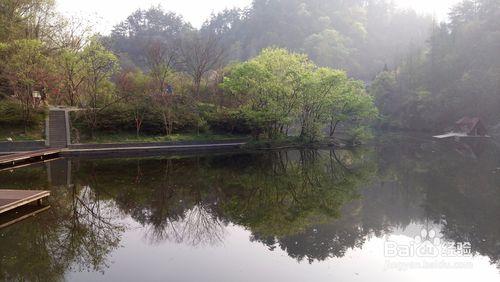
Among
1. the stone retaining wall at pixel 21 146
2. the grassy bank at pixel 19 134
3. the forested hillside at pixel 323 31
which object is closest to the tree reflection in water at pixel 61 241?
the stone retaining wall at pixel 21 146

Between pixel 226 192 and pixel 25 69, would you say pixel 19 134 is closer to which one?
pixel 25 69

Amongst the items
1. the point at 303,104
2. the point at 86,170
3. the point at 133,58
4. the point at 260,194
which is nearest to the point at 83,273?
the point at 260,194

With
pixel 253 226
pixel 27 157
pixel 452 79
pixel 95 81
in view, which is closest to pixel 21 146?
pixel 27 157

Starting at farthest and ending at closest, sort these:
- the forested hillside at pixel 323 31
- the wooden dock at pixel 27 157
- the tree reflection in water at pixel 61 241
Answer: the forested hillside at pixel 323 31 → the wooden dock at pixel 27 157 → the tree reflection in water at pixel 61 241

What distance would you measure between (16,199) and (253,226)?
648 cm

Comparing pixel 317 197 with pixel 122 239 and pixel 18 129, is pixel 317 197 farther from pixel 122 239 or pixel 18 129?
pixel 18 129

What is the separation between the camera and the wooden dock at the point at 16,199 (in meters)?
10.3

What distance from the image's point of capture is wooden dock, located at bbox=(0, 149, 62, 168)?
17.9 m

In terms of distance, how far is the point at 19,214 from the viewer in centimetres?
1076

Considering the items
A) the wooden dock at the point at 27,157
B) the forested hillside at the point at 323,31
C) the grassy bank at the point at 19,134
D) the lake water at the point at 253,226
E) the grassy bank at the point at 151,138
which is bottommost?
the lake water at the point at 253,226

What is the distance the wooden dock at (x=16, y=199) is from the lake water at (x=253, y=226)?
1.90 feet

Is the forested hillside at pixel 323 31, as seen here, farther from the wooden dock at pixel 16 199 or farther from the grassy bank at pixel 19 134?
the wooden dock at pixel 16 199

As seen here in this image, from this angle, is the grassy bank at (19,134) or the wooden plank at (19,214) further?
the grassy bank at (19,134)

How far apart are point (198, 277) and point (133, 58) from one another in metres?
63.3
